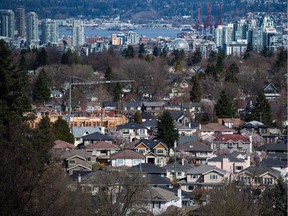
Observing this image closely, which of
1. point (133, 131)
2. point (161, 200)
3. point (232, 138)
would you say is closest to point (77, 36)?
point (133, 131)

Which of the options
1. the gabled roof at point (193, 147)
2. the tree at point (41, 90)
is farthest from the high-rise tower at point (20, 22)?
the gabled roof at point (193, 147)

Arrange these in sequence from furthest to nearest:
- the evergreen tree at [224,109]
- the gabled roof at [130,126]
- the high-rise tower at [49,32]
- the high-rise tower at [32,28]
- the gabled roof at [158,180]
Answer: the high-rise tower at [49,32] < the high-rise tower at [32,28] < the evergreen tree at [224,109] < the gabled roof at [130,126] < the gabled roof at [158,180]

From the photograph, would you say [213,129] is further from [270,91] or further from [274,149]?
[270,91]

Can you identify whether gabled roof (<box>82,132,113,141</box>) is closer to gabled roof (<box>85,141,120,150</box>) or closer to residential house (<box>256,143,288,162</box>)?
gabled roof (<box>85,141,120,150</box>)

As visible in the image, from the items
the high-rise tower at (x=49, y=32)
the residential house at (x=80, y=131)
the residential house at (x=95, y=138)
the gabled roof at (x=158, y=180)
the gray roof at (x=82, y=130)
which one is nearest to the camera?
the gabled roof at (x=158, y=180)

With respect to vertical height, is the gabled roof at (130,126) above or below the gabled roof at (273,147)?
below

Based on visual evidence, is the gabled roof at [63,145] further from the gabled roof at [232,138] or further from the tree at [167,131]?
the gabled roof at [232,138]

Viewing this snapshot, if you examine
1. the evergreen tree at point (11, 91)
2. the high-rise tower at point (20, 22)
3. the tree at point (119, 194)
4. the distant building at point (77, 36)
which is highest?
the evergreen tree at point (11, 91)
